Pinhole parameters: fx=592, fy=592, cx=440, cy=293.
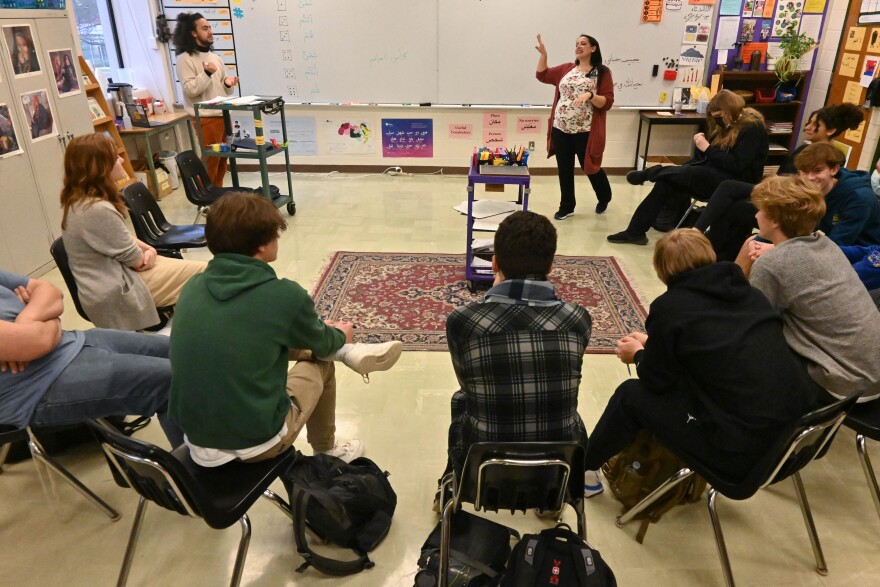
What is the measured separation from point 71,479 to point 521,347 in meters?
1.64

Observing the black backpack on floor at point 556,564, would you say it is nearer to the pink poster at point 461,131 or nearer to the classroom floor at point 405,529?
the classroom floor at point 405,529

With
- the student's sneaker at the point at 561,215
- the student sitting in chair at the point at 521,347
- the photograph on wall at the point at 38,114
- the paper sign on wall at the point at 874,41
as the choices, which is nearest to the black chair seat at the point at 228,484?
the student sitting in chair at the point at 521,347

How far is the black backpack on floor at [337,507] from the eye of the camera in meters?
1.84

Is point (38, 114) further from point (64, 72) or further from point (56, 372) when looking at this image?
point (56, 372)

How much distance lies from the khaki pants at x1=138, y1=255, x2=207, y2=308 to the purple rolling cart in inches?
64.4

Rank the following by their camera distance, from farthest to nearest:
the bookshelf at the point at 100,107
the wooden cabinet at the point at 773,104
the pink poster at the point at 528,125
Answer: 1. the pink poster at the point at 528,125
2. the wooden cabinet at the point at 773,104
3. the bookshelf at the point at 100,107

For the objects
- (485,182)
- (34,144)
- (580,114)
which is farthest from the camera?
(580,114)

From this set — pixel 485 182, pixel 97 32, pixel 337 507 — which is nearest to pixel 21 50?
pixel 97 32

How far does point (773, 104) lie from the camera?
5.85 meters

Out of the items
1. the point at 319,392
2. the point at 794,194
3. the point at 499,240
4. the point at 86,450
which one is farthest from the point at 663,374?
the point at 86,450

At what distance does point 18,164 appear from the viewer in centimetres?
371

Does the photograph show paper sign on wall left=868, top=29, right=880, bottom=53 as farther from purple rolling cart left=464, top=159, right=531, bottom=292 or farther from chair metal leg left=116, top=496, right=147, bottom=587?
chair metal leg left=116, top=496, right=147, bottom=587

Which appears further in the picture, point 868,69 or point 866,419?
point 868,69

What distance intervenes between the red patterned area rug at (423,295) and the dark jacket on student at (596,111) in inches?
41.9
